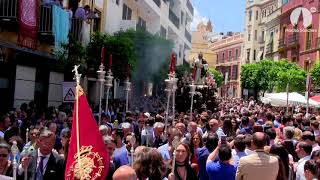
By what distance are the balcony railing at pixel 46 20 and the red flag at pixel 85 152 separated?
46.2 feet

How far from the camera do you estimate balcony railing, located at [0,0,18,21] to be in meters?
16.8

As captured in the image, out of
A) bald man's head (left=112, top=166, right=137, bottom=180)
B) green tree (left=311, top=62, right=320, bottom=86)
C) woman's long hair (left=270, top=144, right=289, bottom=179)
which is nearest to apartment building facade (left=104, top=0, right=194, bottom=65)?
green tree (left=311, top=62, right=320, bottom=86)

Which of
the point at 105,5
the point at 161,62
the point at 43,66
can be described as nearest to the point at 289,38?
the point at 161,62

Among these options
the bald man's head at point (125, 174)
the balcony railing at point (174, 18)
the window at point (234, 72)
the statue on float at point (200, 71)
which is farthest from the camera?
the window at point (234, 72)

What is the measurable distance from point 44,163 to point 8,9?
11.5 metres

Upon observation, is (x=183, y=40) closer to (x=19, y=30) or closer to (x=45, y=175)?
(x=19, y=30)

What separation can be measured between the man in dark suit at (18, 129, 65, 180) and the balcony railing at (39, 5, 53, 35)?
13389 mm

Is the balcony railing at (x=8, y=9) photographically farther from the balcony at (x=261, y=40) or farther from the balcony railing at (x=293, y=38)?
the balcony at (x=261, y=40)

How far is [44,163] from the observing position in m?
6.35

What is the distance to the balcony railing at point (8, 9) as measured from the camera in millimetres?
16766

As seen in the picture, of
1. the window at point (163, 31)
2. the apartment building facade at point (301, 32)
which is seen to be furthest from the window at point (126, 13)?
the apartment building facade at point (301, 32)

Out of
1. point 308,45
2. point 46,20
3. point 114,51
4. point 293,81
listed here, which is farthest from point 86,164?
point 308,45

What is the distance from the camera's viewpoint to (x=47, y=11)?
1933cm

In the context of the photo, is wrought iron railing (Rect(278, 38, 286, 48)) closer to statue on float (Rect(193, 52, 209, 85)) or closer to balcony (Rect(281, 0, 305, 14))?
balcony (Rect(281, 0, 305, 14))
